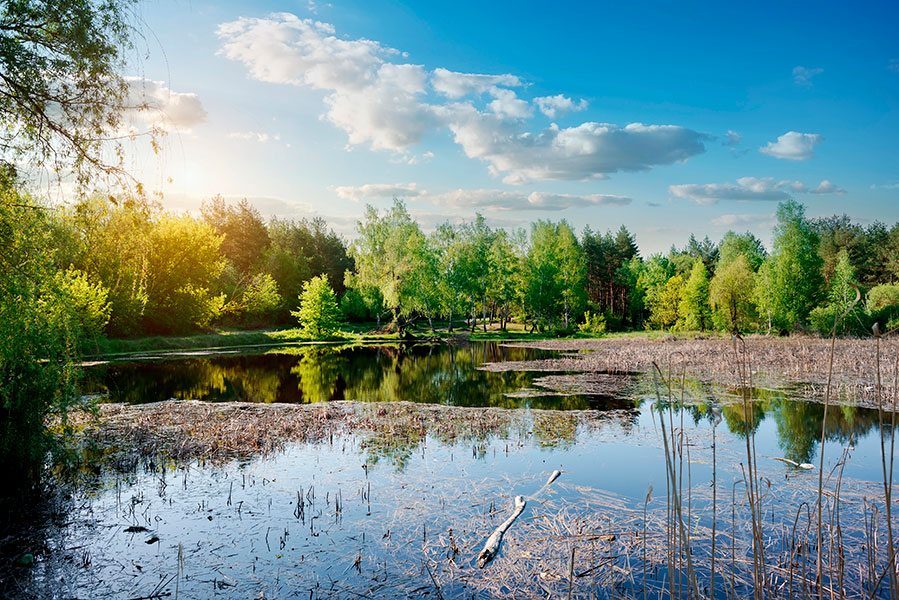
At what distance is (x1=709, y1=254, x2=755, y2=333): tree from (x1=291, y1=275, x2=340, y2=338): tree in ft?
137

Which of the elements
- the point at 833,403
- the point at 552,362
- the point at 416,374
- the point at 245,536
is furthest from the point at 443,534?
the point at 552,362

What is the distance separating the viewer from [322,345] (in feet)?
176

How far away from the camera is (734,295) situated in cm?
5669

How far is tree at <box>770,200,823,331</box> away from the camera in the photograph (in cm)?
5162

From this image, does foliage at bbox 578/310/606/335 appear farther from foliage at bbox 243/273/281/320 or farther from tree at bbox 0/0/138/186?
tree at bbox 0/0/138/186

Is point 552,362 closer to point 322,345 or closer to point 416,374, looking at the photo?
point 416,374

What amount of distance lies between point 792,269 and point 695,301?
524 inches

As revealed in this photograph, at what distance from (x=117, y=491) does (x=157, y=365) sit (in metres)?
25.9

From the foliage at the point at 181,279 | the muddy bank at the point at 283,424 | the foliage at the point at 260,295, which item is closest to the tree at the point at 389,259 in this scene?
the foliage at the point at 260,295

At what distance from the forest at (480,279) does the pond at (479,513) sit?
2767 cm

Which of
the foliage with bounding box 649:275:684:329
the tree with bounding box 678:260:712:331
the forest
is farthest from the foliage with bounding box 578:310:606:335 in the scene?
the foliage with bounding box 649:275:684:329

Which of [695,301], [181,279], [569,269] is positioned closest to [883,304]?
[695,301]

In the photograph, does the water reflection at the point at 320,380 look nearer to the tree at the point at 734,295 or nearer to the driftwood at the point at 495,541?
the driftwood at the point at 495,541

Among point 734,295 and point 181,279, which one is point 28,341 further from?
point 734,295
